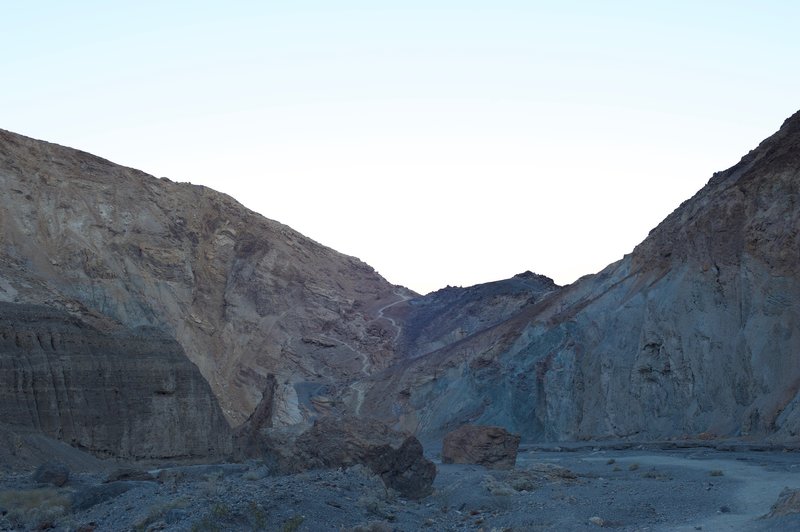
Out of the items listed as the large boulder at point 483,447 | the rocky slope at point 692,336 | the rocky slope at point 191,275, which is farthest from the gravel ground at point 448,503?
the rocky slope at point 191,275

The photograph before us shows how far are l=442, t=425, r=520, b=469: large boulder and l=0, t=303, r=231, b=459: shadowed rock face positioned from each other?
68.3 feet

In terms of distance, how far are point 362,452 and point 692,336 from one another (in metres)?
24.4

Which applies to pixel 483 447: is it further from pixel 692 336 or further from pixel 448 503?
pixel 692 336

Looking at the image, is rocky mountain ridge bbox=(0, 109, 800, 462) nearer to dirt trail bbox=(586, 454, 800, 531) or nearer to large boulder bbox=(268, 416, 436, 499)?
dirt trail bbox=(586, 454, 800, 531)

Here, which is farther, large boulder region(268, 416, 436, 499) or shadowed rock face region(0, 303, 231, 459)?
shadowed rock face region(0, 303, 231, 459)

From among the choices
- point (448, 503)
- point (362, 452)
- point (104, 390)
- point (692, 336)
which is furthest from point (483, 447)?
point (104, 390)

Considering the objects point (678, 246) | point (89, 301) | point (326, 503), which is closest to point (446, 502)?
point (326, 503)

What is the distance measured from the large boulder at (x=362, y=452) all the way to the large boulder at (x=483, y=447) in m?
7.05

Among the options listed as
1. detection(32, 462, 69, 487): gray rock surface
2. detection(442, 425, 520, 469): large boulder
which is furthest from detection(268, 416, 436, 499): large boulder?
detection(32, 462, 69, 487): gray rock surface

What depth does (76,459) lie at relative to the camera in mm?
40156

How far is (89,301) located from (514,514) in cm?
6518

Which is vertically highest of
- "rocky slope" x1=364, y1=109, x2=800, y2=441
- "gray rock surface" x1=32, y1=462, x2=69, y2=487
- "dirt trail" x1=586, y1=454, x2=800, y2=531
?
"rocky slope" x1=364, y1=109, x2=800, y2=441

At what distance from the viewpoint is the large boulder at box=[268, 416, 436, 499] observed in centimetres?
2066

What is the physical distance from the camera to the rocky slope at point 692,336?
36.2m
